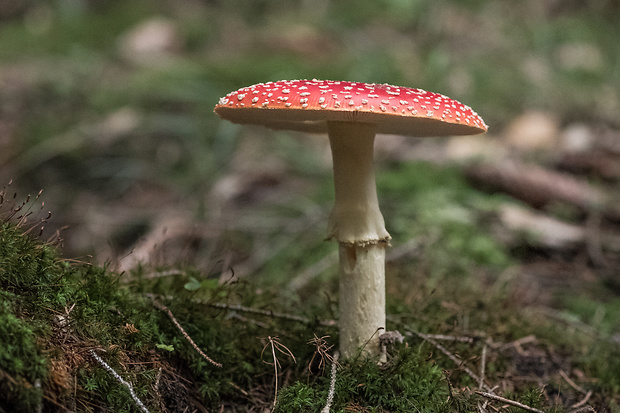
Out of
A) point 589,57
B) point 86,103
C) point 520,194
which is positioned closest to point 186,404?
point 520,194

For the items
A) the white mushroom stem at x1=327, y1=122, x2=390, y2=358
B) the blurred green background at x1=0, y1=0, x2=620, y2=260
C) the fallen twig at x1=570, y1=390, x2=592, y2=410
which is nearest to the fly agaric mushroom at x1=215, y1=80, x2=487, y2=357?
the white mushroom stem at x1=327, y1=122, x2=390, y2=358

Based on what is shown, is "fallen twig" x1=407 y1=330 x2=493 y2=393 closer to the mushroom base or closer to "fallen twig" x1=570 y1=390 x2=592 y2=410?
the mushroom base

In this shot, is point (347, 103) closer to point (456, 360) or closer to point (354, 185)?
point (354, 185)

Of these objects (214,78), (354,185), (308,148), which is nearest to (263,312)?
(354,185)

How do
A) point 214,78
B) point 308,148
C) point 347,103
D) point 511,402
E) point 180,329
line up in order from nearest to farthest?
point 347,103
point 511,402
point 180,329
point 308,148
point 214,78

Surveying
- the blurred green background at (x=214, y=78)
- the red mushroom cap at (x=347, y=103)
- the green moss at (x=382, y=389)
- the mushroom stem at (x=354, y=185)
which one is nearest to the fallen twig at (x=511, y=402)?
the green moss at (x=382, y=389)

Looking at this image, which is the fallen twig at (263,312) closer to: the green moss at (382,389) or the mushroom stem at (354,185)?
the green moss at (382,389)

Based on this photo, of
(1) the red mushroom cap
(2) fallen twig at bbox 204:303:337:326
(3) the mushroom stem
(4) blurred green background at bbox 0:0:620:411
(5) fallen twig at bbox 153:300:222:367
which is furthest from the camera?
(4) blurred green background at bbox 0:0:620:411
